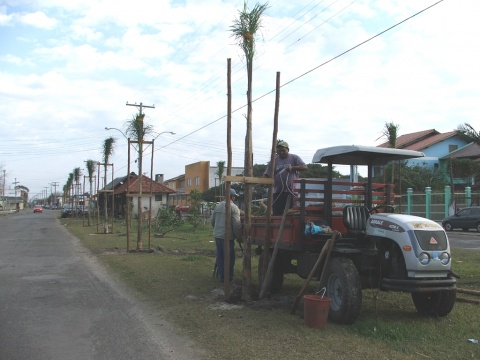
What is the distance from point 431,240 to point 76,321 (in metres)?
5.02

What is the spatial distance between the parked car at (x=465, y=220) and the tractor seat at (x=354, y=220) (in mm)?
22388

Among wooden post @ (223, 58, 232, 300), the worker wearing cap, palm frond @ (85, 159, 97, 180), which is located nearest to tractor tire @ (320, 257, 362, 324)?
wooden post @ (223, 58, 232, 300)

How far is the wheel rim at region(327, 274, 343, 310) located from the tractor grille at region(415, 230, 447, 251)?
3.93 ft

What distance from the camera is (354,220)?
703 cm

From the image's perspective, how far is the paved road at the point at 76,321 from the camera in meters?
5.38

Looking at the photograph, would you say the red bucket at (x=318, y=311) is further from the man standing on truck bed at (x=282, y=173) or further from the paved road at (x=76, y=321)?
the man standing on truck bed at (x=282, y=173)

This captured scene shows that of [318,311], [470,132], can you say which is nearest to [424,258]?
[318,311]

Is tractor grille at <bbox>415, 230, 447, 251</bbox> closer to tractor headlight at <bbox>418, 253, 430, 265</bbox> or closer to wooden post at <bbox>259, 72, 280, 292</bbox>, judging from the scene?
tractor headlight at <bbox>418, 253, 430, 265</bbox>

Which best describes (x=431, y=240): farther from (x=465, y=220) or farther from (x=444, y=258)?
(x=465, y=220)

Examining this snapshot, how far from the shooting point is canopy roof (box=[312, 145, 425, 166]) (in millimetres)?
6868

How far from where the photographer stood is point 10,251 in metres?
16.2

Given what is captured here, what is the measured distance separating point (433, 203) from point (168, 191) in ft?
94.0

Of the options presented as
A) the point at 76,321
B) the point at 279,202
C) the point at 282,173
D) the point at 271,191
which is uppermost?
the point at 282,173

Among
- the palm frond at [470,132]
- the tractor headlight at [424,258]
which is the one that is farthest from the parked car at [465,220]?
the tractor headlight at [424,258]
